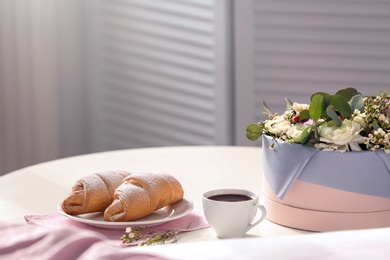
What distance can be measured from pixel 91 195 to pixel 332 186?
0.38 m

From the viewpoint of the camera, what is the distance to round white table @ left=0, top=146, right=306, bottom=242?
1349 mm

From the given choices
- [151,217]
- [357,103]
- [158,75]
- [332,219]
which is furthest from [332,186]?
[158,75]

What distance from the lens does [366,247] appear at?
29.8 inches

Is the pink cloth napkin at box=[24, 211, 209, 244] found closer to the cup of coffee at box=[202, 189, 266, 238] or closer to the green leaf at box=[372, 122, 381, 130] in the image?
the cup of coffee at box=[202, 189, 266, 238]

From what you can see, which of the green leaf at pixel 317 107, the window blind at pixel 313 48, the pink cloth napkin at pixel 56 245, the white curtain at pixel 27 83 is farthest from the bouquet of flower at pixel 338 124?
the white curtain at pixel 27 83

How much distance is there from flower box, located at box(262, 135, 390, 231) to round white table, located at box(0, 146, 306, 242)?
48 millimetres

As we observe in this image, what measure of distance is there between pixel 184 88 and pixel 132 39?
0.33 meters

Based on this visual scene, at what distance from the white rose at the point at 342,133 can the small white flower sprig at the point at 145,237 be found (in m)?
0.27

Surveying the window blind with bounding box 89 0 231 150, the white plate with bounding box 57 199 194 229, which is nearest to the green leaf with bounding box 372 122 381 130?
the white plate with bounding box 57 199 194 229

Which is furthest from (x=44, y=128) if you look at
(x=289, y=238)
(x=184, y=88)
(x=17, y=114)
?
(x=289, y=238)

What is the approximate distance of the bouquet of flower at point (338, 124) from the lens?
3.79 feet

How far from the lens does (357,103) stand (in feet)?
4.03

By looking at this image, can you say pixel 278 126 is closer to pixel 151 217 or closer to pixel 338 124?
pixel 338 124

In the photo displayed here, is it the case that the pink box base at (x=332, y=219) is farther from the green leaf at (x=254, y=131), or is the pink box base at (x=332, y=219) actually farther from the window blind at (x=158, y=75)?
the window blind at (x=158, y=75)
